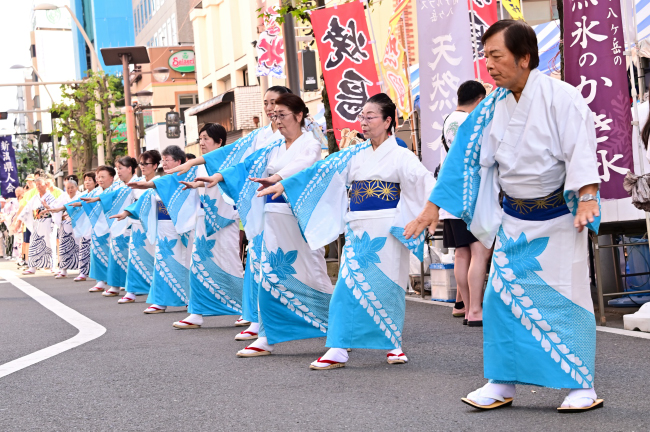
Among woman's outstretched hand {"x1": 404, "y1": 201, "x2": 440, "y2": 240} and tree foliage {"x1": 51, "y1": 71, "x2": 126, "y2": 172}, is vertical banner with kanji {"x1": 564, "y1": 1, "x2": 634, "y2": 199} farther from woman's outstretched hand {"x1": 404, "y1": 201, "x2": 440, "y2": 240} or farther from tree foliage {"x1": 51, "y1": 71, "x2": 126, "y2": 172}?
tree foliage {"x1": 51, "y1": 71, "x2": 126, "y2": 172}

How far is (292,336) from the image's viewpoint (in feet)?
21.0

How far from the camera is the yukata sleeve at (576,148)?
4.03 metres

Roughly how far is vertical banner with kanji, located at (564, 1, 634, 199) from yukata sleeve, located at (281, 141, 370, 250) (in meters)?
2.12

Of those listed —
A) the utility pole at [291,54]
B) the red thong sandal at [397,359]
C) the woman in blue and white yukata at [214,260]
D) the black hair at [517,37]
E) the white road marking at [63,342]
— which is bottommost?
the white road marking at [63,342]

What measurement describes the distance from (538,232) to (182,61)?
4018 cm

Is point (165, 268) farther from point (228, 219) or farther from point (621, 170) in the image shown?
point (621, 170)

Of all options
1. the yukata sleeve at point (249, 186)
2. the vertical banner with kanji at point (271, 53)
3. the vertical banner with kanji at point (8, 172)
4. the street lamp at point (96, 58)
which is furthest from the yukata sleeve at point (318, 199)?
the vertical banner with kanji at point (8, 172)

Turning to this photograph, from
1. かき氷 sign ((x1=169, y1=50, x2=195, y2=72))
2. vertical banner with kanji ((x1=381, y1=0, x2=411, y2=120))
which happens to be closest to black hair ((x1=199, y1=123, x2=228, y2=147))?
vertical banner with kanji ((x1=381, y1=0, x2=411, y2=120))

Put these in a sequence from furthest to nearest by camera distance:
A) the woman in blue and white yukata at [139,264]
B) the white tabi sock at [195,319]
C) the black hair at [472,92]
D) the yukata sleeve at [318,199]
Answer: the woman in blue and white yukata at [139,264]
the white tabi sock at [195,319]
the black hair at [472,92]
the yukata sleeve at [318,199]

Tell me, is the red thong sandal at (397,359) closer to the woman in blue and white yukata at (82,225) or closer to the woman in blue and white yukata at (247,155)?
the woman in blue and white yukata at (247,155)

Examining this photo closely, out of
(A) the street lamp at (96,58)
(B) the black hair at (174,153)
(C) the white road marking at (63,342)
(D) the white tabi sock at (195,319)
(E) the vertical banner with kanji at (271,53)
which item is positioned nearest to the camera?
(C) the white road marking at (63,342)

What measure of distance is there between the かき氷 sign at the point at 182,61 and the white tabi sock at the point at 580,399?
40.2 m

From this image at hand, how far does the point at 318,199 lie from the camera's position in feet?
20.2

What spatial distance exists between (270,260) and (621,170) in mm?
2749
